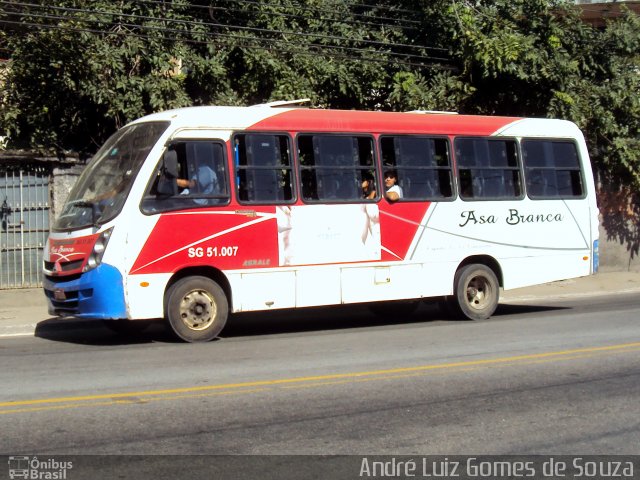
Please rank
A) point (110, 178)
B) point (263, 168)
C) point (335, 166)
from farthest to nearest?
point (335, 166) < point (263, 168) < point (110, 178)

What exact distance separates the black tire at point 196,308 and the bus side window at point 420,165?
11.0 feet

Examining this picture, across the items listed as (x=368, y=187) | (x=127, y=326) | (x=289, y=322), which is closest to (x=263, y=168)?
(x=368, y=187)

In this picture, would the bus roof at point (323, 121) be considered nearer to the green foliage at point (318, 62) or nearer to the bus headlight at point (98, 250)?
the bus headlight at point (98, 250)

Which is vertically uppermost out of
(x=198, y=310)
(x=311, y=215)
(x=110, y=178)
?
(x=110, y=178)

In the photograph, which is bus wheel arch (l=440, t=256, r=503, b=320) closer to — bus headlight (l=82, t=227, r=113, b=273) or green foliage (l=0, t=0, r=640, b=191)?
green foliage (l=0, t=0, r=640, b=191)

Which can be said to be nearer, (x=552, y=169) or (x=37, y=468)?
(x=37, y=468)

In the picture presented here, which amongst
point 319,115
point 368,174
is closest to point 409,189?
point 368,174

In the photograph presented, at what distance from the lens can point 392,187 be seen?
42.5ft

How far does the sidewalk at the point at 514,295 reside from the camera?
519 inches

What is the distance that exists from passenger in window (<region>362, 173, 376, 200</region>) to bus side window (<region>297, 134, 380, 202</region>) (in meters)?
0.01

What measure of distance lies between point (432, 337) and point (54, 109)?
29.0 feet

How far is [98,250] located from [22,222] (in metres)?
6.14

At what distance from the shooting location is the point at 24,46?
50.8ft

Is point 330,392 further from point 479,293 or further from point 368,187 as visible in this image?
point 479,293
